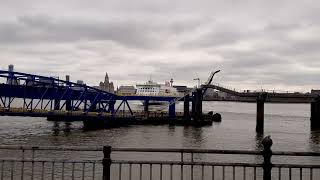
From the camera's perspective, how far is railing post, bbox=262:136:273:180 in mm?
8953

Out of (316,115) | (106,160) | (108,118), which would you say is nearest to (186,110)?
(108,118)

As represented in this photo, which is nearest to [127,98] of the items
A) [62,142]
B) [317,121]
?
[317,121]

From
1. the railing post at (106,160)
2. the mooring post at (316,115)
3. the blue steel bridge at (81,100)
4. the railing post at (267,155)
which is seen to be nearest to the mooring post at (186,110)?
the blue steel bridge at (81,100)

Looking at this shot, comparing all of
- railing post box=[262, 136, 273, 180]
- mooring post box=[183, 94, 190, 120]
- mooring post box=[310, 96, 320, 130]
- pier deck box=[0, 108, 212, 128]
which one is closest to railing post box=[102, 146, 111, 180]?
railing post box=[262, 136, 273, 180]

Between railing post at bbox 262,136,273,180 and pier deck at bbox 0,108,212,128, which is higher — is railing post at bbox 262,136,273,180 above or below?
above

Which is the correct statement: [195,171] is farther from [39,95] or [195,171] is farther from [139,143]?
[39,95]

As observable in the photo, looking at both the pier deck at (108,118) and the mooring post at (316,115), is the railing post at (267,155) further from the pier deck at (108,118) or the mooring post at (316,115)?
the mooring post at (316,115)

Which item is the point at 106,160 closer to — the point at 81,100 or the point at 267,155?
the point at 267,155

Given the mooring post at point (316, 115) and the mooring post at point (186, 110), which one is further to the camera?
the mooring post at point (186, 110)

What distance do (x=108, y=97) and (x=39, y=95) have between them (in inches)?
780

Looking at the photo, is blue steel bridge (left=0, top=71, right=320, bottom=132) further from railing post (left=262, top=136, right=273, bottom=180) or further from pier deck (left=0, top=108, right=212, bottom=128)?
railing post (left=262, top=136, right=273, bottom=180)

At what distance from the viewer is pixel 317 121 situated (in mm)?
77312

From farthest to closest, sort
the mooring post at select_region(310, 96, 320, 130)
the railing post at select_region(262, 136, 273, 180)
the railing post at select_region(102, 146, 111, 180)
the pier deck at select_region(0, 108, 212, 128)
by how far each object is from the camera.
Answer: the mooring post at select_region(310, 96, 320, 130) → the pier deck at select_region(0, 108, 212, 128) → the railing post at select_region(102, 146, 111, 180) → the railing post at select_region(262, 136, 273, 180)

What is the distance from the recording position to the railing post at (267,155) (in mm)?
8953
